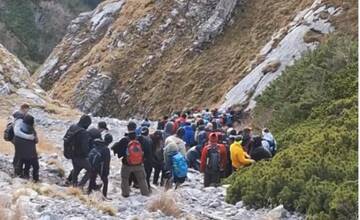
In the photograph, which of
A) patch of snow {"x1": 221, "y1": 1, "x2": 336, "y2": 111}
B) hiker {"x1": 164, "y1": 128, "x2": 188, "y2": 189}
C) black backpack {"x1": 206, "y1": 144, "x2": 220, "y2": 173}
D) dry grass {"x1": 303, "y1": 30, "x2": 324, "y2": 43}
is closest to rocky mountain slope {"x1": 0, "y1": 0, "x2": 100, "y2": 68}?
patch of snow {"x1": 221, "y1": 1, "x2": 336, "y2": 111}

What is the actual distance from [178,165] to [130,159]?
203 cm

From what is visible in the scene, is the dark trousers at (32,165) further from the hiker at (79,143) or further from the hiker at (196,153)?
the hiker at (196,153)

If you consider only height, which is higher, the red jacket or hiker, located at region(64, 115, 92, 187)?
hiker, located at region(64, 115, 92, 187)

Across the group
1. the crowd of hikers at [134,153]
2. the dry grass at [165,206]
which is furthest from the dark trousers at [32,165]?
the dry grass at [165,206]

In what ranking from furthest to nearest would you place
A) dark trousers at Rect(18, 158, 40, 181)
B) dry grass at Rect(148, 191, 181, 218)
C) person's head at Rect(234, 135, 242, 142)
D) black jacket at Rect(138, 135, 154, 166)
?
1. person's head at Rect(234, 135, 242, 142)
2. black jacket at Rect(138, 135, 154, 166)
3. dark trousers at Rect(18, 158, 40, 181)
4. dry grass at Rect(148, 191, 181, 218)

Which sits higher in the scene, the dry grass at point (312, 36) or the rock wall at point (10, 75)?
the rock wall at point (10, 75)

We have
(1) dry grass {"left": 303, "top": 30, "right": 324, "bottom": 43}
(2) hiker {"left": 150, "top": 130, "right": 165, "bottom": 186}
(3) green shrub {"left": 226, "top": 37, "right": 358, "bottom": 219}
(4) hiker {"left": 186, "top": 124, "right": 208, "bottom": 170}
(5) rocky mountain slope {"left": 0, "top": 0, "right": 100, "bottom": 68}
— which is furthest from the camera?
(5) rocky mountain slope {"left": 0, "top": 0, "right": 100, "bottom": 68}

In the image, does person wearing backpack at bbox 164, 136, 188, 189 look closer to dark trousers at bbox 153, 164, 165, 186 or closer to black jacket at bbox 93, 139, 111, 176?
dark trousers at bbox 153, 164, 165, 186

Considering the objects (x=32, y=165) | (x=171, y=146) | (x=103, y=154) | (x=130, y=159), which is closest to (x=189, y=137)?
(x=171, y=146)

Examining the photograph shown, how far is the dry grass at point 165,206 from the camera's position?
13.4 metres

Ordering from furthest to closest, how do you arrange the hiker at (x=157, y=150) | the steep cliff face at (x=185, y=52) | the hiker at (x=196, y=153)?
1. the steep cliff face at (x=185, y=52)
2. the hiker at (x=196, y=153)
3. the hiker at (x=157, y=150)

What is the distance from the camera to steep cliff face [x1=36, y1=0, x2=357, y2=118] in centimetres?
4522

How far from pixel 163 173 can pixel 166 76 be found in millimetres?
34627

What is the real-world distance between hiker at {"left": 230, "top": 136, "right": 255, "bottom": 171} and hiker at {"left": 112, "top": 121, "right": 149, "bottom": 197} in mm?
3338
